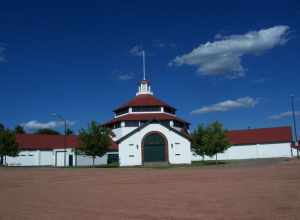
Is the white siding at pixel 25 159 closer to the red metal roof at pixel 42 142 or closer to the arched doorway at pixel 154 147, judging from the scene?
the red metal roof at pixel 42 142

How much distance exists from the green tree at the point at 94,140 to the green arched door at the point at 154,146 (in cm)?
530

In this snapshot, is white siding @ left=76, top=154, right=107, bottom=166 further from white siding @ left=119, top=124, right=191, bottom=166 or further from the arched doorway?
the arched doorway

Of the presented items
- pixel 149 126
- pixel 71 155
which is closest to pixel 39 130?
pixel 71 155

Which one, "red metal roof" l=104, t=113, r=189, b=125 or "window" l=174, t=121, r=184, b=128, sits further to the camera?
"window" l=174, t=121, r=184, b=128

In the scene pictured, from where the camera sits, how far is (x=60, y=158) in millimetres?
61688

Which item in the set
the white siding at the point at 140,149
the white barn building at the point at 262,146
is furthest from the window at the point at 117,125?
the white barn building at the point at 262,146

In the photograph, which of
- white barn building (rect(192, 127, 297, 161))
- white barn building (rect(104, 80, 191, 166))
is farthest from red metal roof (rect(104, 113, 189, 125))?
white barn building (rect(192, 127, 297, 161))

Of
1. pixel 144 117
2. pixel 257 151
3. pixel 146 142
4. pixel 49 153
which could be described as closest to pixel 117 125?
pixel 144 117

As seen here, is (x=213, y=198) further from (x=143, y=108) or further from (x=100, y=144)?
(x=143, y=108)

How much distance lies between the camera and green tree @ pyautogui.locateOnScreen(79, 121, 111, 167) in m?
50.9

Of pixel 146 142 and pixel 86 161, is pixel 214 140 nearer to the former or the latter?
pixel 146 142

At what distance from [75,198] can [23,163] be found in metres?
54.4

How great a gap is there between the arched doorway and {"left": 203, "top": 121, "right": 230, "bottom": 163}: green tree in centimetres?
566

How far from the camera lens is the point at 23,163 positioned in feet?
216
